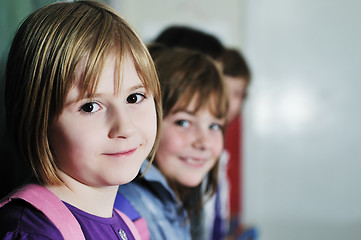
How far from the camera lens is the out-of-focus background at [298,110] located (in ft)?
7.77

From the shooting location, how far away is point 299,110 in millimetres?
2455

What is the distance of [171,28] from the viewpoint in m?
1.32

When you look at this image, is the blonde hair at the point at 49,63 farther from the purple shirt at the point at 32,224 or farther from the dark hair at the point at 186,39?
the dark hair at the point at 186,39

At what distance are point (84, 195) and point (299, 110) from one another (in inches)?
80.0

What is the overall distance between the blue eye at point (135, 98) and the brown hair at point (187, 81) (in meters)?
0.29

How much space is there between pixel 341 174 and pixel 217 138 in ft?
5.35

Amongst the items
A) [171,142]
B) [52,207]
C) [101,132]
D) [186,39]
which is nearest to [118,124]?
[101,132]

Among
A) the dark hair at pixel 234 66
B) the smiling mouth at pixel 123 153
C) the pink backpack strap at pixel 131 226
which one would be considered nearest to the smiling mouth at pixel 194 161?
the pink backpack strap at pixel 131 226

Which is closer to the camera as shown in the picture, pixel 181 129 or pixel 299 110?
pixel 181 129

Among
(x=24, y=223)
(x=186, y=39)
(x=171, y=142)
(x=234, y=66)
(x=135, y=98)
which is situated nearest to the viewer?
(x=24, y=223)

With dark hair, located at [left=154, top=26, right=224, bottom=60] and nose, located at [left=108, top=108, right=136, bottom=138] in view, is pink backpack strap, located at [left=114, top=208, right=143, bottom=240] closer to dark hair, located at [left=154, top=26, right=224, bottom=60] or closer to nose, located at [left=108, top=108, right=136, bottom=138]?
nose, located at [left=108, top=108, right=136, bottom=138]

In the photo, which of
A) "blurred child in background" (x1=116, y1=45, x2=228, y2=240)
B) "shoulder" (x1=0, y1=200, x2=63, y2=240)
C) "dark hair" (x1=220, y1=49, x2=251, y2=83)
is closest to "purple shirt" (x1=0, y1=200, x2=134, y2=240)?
"shoulder" (x1=0, y1=200, x2=63, y2=240)

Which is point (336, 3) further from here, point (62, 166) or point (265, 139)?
point (62, 166)

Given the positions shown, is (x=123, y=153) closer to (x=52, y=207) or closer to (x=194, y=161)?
(x=52, y=207)
